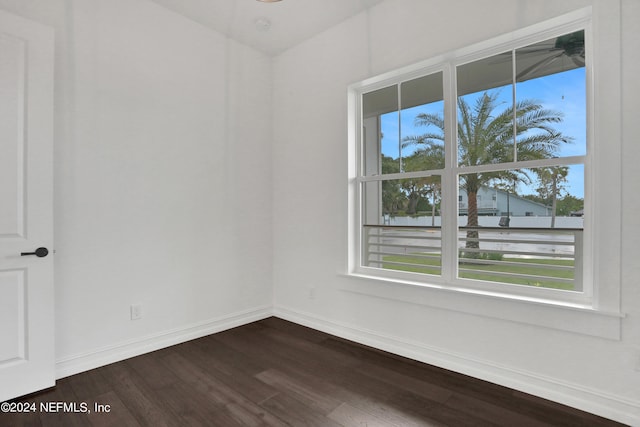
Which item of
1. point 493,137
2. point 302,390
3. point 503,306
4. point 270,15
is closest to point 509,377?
point 503,306

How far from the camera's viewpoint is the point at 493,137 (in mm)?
2525

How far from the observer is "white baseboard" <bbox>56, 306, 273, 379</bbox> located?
249 centimetres

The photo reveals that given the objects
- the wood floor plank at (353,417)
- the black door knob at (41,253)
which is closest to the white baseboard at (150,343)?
the black door knob at (41,253)

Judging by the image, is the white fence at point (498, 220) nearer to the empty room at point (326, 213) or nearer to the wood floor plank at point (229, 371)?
the empty room at point (326, 213)

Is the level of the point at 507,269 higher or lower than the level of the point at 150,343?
higher

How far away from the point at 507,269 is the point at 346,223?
4.54 feet

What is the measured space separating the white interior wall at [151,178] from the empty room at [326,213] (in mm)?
18

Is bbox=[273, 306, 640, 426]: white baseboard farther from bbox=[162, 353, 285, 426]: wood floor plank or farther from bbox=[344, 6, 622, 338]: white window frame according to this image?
bbox=[162, 353, 285, 426]: wood floor plank

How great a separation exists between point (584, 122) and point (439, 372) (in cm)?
194

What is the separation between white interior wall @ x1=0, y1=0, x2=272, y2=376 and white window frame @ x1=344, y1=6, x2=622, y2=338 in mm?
1584

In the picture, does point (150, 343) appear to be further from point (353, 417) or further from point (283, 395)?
point (353, 417)

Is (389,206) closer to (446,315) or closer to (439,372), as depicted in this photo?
(446,315)

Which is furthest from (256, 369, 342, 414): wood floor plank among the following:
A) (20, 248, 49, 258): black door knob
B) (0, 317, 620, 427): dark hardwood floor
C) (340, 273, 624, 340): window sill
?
(20, 248, 49, 258): black door knob

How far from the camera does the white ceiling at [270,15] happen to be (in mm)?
2963
